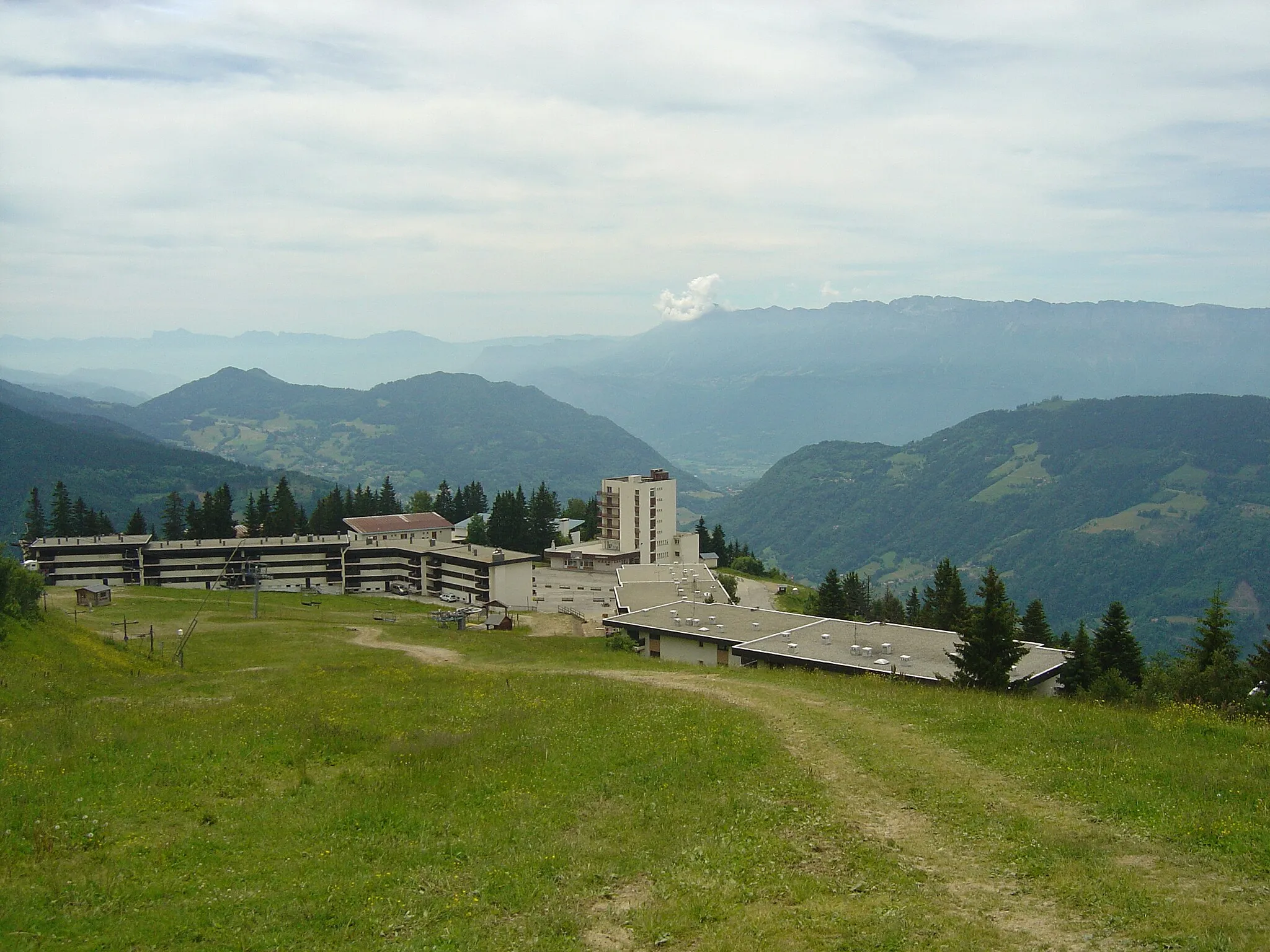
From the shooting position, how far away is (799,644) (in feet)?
162

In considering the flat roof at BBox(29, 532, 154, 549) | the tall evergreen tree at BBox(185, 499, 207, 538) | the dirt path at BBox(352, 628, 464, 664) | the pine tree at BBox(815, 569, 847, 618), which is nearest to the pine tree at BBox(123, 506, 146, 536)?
the tall evergreen tree at BBox(185, 499, 207, 538)

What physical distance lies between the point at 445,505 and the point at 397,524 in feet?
136

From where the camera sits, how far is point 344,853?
15156 millimetres

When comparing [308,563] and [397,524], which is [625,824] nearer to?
[308,563]

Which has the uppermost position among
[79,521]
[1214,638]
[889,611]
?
[79,521]

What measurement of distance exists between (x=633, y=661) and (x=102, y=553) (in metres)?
78.7

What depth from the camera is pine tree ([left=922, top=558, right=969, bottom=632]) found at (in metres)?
73.5

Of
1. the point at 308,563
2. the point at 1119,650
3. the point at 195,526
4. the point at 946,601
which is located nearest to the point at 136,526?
the point at 195,526

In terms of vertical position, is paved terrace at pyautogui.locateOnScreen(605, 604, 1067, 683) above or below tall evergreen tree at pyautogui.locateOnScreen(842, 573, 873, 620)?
above

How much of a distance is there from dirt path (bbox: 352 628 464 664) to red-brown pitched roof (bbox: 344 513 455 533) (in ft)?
132

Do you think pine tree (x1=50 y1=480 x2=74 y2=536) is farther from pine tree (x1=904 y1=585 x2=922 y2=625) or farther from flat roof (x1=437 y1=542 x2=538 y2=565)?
pine tree (x1=904 y1=585 x2=922 y2=625)

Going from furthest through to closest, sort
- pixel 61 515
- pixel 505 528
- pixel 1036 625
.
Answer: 1. pixel 505 528
2. pixel 61 515
3. pixel 1036 625

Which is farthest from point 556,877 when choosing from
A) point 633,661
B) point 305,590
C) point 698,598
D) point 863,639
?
point 305,590

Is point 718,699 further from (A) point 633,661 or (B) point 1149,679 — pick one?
(B) point 1149,679
